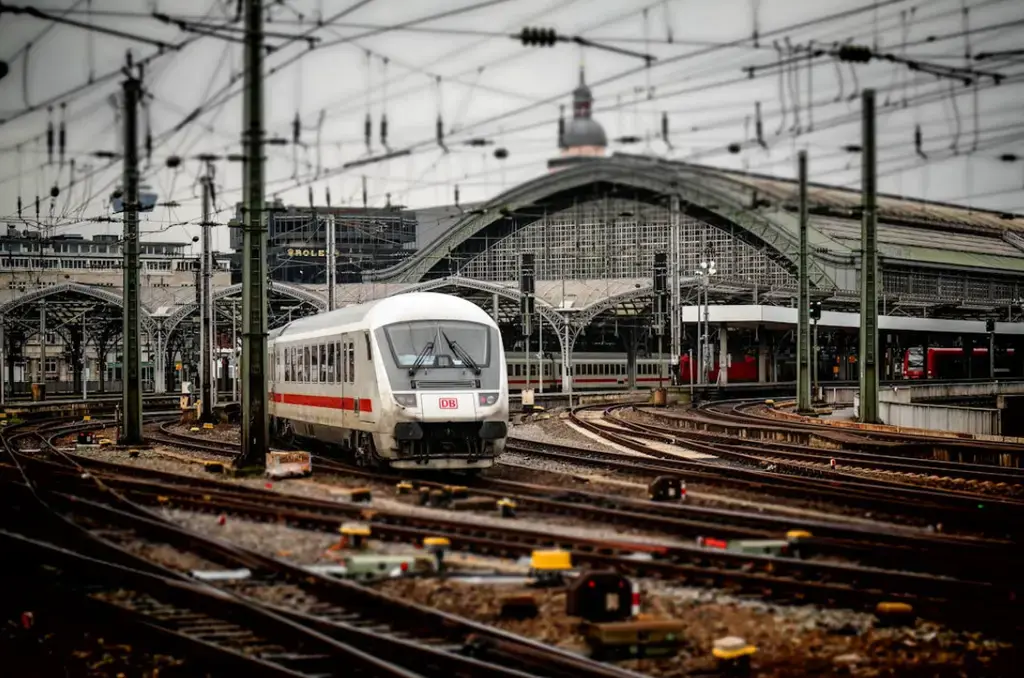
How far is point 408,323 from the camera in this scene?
19.9 m

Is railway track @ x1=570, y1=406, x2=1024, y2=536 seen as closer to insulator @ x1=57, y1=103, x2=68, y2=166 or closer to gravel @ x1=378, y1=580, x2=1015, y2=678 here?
gravel @ x1=378, y1=580, x2=1015, y2=678

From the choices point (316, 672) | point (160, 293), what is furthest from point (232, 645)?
point (160, 293)

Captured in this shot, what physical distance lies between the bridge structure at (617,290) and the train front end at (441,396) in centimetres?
3347

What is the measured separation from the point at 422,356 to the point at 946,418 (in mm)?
20795

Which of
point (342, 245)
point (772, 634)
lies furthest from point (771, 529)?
point (342, 245)

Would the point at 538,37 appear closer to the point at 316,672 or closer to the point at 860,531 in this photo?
the point at 860,531

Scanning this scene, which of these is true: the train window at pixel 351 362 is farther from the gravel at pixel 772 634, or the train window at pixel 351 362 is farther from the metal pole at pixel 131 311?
the gravel at pixel 772 634

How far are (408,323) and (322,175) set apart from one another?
6.47 metres

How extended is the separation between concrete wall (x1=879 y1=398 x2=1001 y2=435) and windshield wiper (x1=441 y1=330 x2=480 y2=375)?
17.6 meters

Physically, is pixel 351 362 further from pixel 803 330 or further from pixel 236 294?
pixel 236 294

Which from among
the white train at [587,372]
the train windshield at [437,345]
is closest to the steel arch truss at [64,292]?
the white train at [587,372]

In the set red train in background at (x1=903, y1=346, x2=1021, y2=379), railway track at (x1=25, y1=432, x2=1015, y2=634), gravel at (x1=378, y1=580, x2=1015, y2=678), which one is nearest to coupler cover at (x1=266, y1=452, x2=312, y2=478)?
railway track at (x1=25, y1=432, x2=1015, y2=634)

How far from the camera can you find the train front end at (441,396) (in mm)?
19141

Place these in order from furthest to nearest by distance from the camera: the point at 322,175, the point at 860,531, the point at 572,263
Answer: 1. the point at 572,263
2. the point at 322,175
3. the point at 860,531
